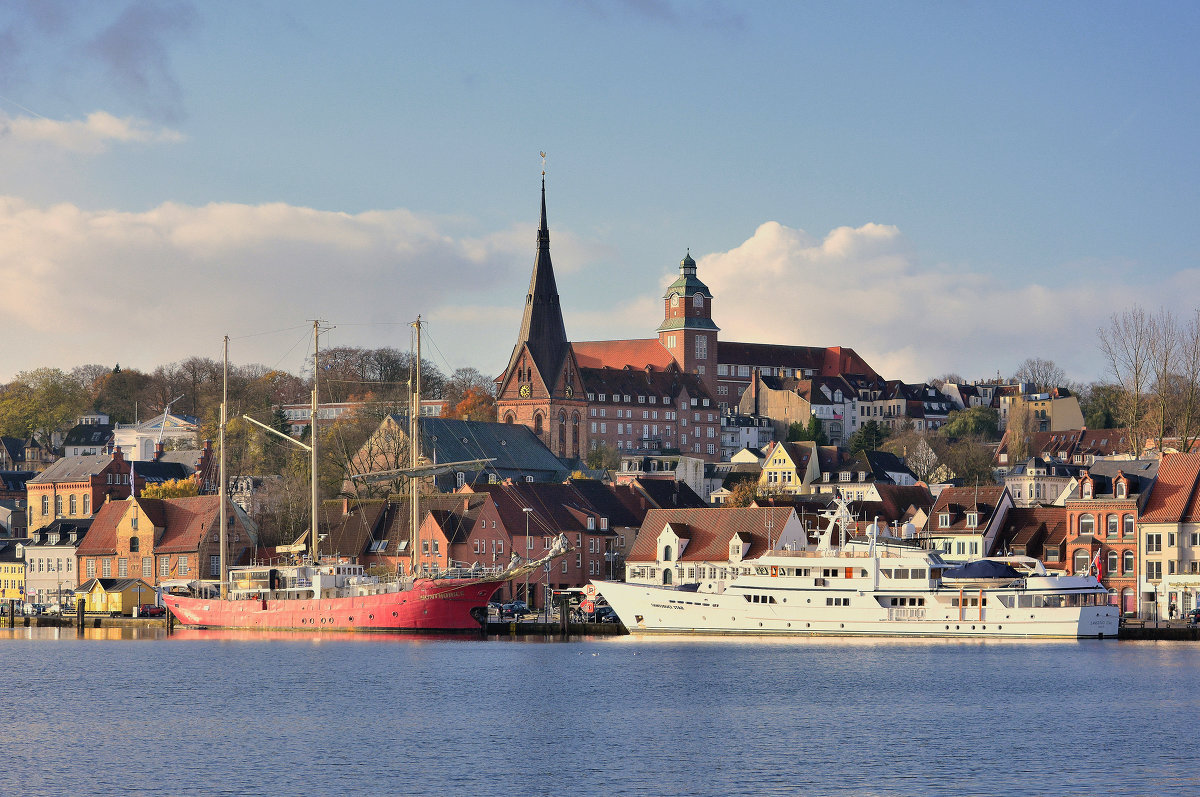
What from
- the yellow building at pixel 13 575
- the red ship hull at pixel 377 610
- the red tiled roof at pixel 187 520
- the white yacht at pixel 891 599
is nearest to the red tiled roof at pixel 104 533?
the red tiled roof at pixel 187 520

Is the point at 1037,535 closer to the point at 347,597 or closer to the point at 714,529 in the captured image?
the point at 714,529

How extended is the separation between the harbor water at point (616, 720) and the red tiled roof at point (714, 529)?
2203cm

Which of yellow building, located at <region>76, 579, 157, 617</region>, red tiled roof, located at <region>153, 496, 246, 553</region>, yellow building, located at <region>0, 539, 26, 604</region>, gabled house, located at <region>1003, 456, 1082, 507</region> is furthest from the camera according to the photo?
gabled house, located at <region>1003, 456, 1082, 507</region>

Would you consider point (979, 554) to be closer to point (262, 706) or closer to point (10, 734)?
point (262, 706)

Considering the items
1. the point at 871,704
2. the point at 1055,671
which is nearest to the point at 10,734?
the point at 871,704

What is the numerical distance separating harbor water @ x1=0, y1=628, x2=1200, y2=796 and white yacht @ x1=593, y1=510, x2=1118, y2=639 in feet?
8.17

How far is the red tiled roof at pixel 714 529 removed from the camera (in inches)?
4171

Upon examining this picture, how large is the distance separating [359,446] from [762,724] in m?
95.5

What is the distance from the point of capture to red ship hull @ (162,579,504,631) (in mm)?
96438

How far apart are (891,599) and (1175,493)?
19.9 metres

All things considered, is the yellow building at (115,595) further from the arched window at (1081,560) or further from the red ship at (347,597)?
the arched window at (1081,560)

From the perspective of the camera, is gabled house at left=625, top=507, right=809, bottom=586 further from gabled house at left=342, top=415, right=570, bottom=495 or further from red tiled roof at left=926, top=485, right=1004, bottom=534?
gabled house at left=342, top=415, right=570, bottom=495

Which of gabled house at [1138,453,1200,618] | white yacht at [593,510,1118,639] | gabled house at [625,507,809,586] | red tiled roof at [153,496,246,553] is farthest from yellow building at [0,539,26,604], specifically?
gabled house at [1138,453,1200,618]

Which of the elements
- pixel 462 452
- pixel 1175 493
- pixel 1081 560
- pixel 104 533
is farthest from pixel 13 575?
pixel 1175 493
